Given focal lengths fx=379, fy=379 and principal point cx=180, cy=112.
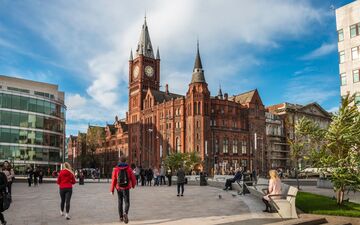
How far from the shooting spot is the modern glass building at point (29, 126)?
224 ft

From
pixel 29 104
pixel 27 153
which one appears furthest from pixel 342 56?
pixel 27 153

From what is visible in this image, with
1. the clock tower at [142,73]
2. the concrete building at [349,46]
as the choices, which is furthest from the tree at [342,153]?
the clock tower at [142,73]

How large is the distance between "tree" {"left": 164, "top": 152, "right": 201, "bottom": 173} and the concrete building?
126 ft

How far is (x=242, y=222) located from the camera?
11.0 m

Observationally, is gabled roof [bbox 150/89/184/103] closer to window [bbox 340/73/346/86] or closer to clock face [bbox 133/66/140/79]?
clock face [bbox 133/66/140/79]

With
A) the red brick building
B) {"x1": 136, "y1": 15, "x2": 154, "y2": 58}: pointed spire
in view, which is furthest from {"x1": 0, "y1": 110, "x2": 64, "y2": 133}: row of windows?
{"x1": 136, "y1": 15, "x2": 154, "y2": 58}: pointed spire

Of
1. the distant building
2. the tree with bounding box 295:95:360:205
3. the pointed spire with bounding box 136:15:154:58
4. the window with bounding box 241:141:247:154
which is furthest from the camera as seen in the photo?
the pointed spire with bounding box 136:15:154:58

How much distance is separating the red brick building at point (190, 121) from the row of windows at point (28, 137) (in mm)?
20196

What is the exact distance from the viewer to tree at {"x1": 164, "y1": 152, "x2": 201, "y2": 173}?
7185 centimetres

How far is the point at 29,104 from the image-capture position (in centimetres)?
7125

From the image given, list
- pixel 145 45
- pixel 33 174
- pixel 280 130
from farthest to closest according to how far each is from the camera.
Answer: pixel 280 130 → pixel 145 45 → pixel 33 174

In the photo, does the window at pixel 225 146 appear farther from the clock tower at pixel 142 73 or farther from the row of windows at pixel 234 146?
the clock tower at pixel 142 73

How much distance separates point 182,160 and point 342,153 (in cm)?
5837

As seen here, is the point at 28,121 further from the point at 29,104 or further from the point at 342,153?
the point at 342,153
